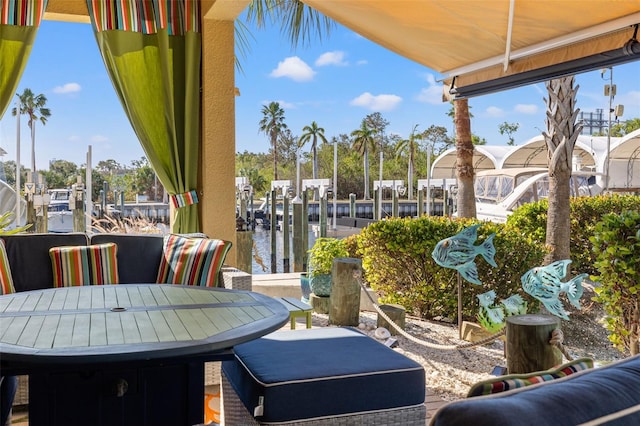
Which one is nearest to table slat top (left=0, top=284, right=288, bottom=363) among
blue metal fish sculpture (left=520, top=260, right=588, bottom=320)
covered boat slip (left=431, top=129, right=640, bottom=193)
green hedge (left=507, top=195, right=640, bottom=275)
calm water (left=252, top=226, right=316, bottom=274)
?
blue metal fish sculpture (left=520, top=260, right=588, bottom=320)

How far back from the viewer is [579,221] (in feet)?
26.2

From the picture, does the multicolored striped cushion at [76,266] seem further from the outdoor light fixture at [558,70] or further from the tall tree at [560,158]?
the tall tree at [560,158]

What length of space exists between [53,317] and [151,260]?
5.19ft

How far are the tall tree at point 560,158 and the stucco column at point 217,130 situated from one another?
400 cm

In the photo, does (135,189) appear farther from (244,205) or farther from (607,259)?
(607,259)

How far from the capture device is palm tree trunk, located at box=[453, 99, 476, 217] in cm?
809

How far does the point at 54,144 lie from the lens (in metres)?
32.8

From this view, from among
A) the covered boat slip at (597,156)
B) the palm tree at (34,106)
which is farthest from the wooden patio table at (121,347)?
the palm tree at (34,106)

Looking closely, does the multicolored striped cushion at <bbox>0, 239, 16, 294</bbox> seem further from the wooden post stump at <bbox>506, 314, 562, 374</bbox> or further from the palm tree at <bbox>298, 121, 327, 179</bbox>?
the palm tree at <bbox>298, 121, 327, 179</bbox>

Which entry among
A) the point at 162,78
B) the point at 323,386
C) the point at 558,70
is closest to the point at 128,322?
the point at 323,386

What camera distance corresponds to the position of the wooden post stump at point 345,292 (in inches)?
181

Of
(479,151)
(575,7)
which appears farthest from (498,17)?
(479,151)

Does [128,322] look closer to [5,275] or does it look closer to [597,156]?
[5,275]

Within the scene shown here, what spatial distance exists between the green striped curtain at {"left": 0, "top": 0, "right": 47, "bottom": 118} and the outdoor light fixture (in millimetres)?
2916
